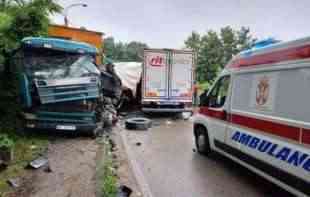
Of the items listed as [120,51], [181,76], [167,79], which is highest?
[120,51]

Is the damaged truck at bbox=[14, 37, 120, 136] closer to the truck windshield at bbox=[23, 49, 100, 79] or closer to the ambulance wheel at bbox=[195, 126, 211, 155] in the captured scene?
the truck windshield at bbox=[23, 49, 100, 79]

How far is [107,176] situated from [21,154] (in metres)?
2.41

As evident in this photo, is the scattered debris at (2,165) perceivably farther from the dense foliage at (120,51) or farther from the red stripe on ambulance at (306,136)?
the dense foliage at (120,51)

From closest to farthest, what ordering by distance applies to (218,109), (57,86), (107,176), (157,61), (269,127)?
(269,127)
(107,176)
(218,109)
(57,86)
(157,61)

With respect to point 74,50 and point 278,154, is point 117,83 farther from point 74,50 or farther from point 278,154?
point 278,154

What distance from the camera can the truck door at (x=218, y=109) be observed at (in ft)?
17.9

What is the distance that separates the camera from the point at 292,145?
12.1 feet

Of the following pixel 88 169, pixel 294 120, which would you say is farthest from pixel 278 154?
pixel 88 169

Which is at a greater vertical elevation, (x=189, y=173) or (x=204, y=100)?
(x=204, y=100)

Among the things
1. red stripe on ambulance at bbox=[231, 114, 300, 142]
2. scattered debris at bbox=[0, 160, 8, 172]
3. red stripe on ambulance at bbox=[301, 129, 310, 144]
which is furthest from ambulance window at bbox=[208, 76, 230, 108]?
scattered debris at bbox=[0, 160, 8, 172]

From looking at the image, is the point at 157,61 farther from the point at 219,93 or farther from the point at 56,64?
the point at 219,93

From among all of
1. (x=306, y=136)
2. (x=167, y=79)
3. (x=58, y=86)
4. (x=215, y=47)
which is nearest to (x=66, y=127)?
(x=58, y=86)

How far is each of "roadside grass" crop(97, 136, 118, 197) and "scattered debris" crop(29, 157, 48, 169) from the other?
115 cm

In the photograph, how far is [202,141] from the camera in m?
6.52
